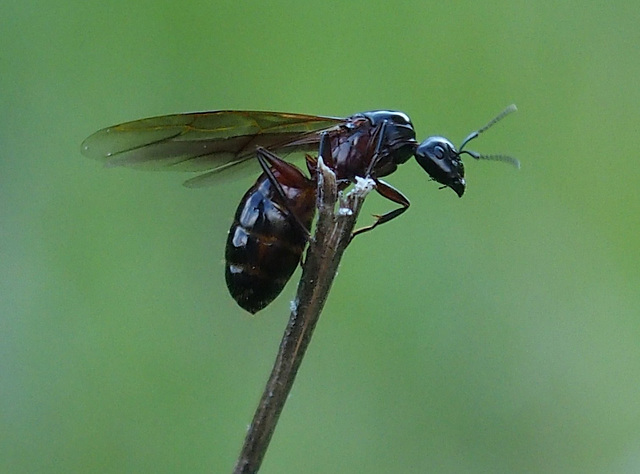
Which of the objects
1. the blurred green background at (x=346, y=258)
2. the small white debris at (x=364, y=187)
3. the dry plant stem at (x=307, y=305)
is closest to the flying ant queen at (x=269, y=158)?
the small white debris at (x=364, y=187)

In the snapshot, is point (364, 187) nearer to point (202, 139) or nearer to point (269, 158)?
point (269, 158)

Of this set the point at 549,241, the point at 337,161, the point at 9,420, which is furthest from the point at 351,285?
the point at 9,420

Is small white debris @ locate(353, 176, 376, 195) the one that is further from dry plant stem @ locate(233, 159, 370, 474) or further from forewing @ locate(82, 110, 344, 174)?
forewing @ locate(82, 110, 344, 174)

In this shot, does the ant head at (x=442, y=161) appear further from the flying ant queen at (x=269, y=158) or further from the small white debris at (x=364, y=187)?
the small white debris at (x=364, y=187)

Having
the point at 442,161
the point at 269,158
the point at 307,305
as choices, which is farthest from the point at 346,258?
the point at 307,305

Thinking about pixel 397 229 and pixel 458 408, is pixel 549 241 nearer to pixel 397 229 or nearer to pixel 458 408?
pixel 397 229

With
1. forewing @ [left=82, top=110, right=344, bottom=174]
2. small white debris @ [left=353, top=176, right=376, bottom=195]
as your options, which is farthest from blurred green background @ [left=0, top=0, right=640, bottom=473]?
small white debris @ [left=353, top=176, right=376, bottom=195]
